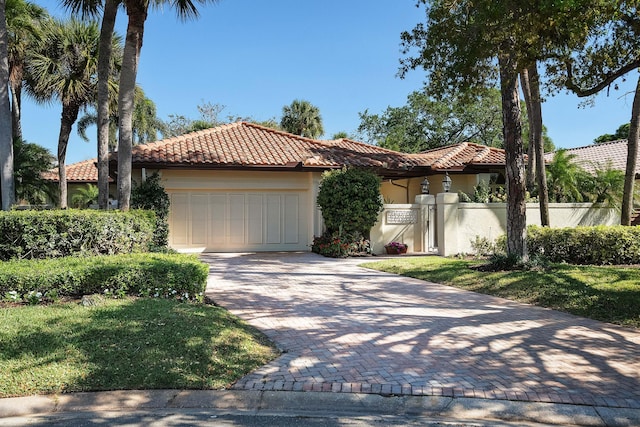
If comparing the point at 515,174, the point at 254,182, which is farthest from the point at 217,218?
the point at 515,174

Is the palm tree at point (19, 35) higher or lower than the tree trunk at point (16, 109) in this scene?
higher

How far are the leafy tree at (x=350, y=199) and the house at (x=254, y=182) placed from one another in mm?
1194

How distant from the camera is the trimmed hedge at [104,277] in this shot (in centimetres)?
716

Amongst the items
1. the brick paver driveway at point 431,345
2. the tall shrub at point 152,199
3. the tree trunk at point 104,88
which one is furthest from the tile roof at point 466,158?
the tree trunk at point 104,88

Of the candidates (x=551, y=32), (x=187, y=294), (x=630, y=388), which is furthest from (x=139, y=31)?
(x=630, y=388)

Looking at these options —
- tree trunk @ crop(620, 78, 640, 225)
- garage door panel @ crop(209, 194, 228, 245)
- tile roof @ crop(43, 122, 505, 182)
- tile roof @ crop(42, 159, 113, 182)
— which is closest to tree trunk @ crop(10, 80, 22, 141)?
tile roof @ crop(42, 159, 113, 182)

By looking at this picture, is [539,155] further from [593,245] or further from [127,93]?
[127,93]

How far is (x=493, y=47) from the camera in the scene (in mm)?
9367

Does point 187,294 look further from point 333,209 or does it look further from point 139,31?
point 333,209

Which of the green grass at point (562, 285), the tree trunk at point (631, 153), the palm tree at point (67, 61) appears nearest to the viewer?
the green grass at point (562, 285)

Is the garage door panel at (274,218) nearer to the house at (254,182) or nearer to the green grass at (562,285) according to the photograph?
the house at (254,182)

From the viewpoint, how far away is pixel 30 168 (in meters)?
22.3

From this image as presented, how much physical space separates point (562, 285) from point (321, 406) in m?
6.51

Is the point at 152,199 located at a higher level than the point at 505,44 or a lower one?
lower
